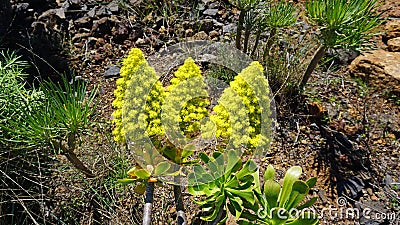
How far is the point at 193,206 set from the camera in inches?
79.0

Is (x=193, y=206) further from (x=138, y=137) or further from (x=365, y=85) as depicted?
(x=365, y=85)

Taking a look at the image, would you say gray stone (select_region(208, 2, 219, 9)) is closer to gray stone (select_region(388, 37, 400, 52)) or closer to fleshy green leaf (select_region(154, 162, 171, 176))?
gray stone (select_region(388, 37, 400, 52))

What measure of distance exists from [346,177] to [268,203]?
2.60 feet

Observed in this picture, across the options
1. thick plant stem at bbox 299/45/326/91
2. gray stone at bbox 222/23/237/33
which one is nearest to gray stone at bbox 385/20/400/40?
thick plant stem at bbox 299/45/326/91

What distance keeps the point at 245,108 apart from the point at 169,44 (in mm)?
1531

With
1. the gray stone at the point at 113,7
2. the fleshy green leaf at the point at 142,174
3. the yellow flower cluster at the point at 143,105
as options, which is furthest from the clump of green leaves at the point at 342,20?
the gray stone at the point at 113,7

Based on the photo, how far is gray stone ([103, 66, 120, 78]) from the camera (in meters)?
2.68

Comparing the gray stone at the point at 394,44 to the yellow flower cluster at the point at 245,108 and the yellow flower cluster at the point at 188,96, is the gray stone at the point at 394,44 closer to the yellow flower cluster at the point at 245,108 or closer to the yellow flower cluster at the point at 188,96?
the yellow flower cluster at the point at 245,108

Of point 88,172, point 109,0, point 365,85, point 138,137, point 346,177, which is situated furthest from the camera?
point 109,0

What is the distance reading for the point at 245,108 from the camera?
148 centimetres

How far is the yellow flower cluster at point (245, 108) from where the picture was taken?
4.81 feet

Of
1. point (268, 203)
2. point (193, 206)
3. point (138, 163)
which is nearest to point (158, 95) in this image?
point (138, 163)

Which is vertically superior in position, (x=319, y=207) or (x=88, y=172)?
(x=88, y=172)

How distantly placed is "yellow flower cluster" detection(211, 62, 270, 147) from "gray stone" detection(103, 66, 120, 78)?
4.50ft
